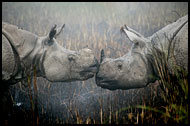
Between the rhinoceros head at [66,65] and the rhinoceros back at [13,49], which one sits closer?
the rhinoceros back at [13,49]

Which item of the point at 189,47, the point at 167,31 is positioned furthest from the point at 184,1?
the point at 189,47

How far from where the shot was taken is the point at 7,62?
2209mm

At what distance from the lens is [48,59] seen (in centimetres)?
246

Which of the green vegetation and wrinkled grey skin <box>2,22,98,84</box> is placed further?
the green vegetation

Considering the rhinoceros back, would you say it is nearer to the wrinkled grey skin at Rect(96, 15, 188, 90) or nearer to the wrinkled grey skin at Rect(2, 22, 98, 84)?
the wrinkled grey skin at Rect(2, 22, 98, 84)

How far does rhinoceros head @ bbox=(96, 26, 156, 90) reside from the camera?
239 centimetres

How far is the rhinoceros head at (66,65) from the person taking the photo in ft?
7.96

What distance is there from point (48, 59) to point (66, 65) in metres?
0.23

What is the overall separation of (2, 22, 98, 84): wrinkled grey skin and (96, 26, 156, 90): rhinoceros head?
153mm

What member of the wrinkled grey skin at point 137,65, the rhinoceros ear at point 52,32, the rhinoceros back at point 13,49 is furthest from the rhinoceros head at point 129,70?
the rhinoceros back at point 13,49

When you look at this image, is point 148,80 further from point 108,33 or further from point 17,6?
point 17,6

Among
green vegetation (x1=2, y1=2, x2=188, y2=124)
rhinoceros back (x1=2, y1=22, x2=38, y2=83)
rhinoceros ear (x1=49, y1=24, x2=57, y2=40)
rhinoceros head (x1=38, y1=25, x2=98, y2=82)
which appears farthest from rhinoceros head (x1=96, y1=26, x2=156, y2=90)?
rhinoceros back (x1=2, y1=22, x2=38, y2=83)

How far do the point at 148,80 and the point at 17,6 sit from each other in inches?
101

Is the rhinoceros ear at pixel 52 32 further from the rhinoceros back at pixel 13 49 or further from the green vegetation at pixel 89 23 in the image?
the green vegetation at pixel 89 23
